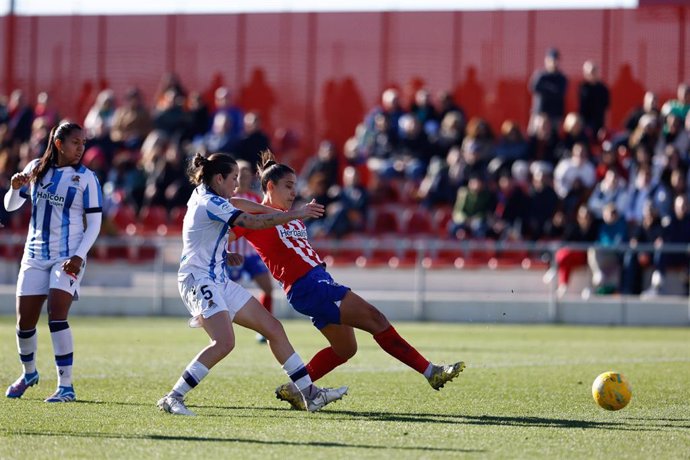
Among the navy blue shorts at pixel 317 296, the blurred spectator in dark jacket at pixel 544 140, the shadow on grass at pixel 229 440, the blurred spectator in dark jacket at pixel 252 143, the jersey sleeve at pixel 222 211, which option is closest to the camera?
the shadow on grass at pixel 229 440

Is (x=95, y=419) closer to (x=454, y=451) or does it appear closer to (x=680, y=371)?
(x=454, y=451)

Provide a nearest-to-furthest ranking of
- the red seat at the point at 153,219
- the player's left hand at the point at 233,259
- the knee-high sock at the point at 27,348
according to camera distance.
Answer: the player's left hand at the point at 233,259 → the knee-high sock at the point at 27,348 → the red seat at the point at 153,219

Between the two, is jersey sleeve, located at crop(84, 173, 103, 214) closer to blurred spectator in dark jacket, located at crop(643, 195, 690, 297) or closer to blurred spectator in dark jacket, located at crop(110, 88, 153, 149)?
blurred spectator in dark jacket, located at crop(643, 195, 690, 297)

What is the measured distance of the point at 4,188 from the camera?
24031mm

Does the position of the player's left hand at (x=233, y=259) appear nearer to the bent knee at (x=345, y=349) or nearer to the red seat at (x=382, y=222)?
the bent knee at (x=345, y=349)

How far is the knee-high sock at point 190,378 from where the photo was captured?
886 centimetres

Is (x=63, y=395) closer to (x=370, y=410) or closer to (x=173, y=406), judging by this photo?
(x=173, y=406)

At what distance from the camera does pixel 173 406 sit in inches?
346

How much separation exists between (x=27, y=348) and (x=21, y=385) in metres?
0.32

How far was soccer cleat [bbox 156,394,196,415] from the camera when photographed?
8.75 meters

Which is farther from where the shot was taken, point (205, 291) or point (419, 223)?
point (419, 223)

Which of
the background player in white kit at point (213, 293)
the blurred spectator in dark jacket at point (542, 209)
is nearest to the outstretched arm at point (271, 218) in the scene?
the background player in white kit at point (213, 293)

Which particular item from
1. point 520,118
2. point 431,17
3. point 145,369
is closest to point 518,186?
point 520,118

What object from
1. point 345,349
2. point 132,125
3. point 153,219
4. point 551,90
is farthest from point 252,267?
point 132,125
